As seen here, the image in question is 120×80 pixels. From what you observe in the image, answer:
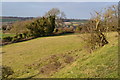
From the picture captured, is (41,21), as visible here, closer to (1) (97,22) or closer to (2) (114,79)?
(1) (97,22)

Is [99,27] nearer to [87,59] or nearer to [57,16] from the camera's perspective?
[87,59]

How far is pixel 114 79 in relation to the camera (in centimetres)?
534

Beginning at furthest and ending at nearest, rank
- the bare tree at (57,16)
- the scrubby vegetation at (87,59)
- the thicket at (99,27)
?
1. the bare tree at (57,16)
2. the thicket at (99,27)
3. the scrubby vegetation at (87,59)

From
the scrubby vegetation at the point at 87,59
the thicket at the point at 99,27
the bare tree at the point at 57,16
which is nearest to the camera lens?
the scrubby vegetation at the point at 87,59

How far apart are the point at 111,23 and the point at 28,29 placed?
106 ft

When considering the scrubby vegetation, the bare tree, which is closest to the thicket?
the scrubby vegetation

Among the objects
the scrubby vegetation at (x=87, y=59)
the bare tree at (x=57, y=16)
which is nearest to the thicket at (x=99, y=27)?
the scrubby vegetation at (x=87, y=59)

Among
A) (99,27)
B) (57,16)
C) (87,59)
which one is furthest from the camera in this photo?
(57,16)

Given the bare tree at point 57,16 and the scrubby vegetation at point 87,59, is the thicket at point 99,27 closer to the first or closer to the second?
the scrubby vegetation at point 87,59

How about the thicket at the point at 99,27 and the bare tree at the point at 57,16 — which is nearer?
the thicket at the point at 99,27

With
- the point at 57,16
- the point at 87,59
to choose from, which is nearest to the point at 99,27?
the point at 87,59

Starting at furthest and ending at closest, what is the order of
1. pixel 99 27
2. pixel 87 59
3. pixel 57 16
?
pixel 57 16 → pixel 99 27 → pixel 87 59

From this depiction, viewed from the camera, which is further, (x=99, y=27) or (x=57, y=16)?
(x=57, y=16)

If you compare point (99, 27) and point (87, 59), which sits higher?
point (99, 27)
